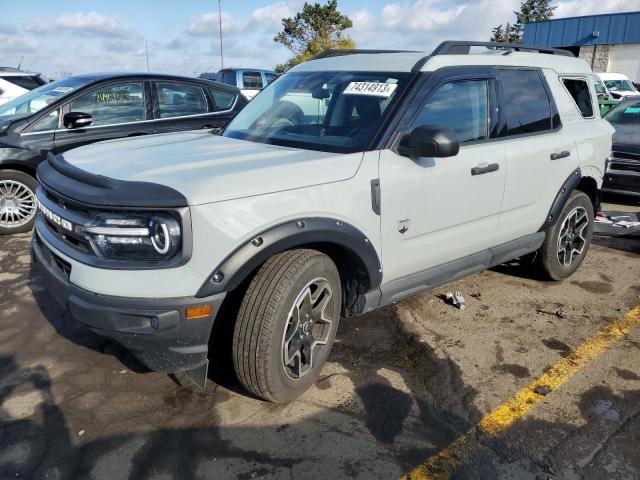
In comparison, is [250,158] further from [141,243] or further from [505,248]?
[505,248]

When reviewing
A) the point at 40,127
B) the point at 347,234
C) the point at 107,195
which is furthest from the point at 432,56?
the point at 40,127

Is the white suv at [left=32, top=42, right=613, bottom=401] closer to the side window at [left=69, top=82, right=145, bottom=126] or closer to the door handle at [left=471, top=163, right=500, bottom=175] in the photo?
the door handle at [left=471, top=163, right=500, bottom=175]

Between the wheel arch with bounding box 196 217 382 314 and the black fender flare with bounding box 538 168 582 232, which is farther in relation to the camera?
the black fender flare with bounding box 538 168 582 232

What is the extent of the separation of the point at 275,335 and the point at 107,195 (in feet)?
3.38

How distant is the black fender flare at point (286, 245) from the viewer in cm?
247

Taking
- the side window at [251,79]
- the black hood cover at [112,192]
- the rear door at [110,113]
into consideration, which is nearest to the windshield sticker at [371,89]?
the black hood cover at [112,192]

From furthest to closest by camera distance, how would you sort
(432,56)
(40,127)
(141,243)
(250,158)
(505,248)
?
(40,127) < (505,248) < (432,56) < (250,158) < (141,243)

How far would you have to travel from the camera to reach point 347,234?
287 cm

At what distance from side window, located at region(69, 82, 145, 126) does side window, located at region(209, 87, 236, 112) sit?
37.0 inches

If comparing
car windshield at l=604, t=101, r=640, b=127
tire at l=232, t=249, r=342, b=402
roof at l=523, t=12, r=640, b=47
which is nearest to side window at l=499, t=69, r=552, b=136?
tire at l=232, t=249, r=342, b=402

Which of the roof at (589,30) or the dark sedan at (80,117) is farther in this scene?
the roof at (589,30)

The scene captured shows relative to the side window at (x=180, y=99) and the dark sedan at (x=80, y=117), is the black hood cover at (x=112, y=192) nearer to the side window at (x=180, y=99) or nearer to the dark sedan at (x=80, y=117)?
the dark sedan at (x=80, y=117)

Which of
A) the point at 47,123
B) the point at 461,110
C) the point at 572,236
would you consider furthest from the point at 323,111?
the point at 47,123

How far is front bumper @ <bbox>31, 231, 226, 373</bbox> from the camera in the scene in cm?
240
